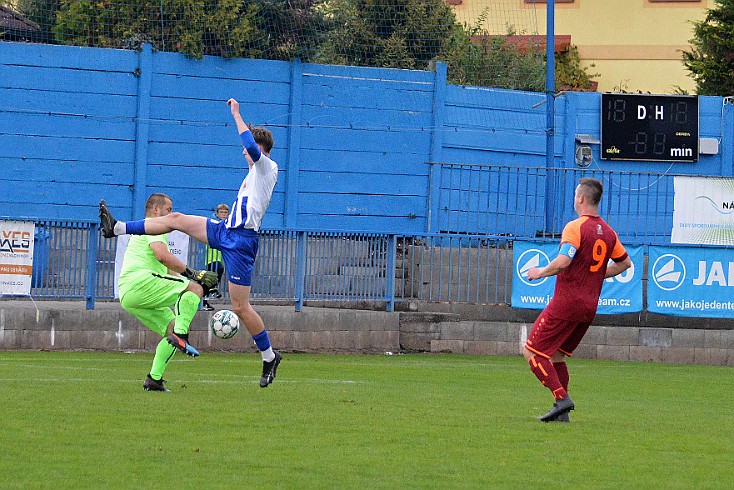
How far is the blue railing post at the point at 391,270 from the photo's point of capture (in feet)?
60.7

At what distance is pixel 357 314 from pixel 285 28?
28.3 feet

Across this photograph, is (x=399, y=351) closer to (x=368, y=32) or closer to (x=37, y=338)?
(x=37, y=338)

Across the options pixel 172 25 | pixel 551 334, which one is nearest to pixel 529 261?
pixel 551 334

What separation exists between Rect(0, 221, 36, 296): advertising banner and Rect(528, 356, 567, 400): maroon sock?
899 centimetres

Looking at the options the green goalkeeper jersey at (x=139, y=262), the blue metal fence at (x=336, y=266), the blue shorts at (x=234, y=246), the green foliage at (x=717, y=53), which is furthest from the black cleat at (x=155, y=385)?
the green foliage at (x=717, y=53)

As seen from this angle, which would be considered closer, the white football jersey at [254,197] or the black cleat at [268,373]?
the white football jersey at [254,197]

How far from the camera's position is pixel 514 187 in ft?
79.4

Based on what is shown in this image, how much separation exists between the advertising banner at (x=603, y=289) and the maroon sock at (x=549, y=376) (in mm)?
8920

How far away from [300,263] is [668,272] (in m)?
5.54

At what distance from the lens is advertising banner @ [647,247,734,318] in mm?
18531

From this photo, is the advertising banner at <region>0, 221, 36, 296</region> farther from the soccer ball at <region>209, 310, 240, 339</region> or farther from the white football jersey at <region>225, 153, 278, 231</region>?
the white football jersey at <region>225, 153, 278, 231</region>

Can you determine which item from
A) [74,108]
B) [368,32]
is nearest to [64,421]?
[74,108]

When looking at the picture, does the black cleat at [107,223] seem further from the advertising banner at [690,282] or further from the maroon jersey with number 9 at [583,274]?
the advertising banner at [690,282]

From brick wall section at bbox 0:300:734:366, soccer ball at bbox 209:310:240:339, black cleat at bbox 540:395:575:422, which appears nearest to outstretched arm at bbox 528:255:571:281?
black cleat at bbox 540:395:575:422
